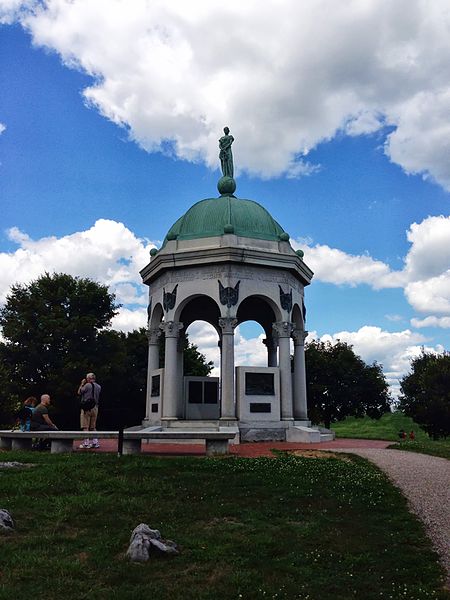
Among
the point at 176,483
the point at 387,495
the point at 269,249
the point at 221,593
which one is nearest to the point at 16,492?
the point at 176,483

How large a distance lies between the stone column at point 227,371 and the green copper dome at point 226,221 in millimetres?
4357

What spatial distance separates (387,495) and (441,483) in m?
2.21

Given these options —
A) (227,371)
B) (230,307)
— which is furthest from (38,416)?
(230,307)

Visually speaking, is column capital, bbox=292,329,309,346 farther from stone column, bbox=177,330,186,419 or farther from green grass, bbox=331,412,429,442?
green grass, bbox=331,412,429,442

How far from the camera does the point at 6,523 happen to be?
27.3ft

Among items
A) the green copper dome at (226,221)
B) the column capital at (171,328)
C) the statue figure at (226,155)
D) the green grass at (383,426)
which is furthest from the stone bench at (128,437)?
the green grass at (383,426)

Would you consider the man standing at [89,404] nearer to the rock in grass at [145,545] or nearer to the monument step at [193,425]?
the monument step at [193,425]

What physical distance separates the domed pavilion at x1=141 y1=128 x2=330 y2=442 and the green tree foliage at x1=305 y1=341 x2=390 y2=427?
835 inches

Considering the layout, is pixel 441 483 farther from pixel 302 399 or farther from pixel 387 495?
pixel 302 399

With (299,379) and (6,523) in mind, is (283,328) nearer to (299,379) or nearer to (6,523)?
(299,379)

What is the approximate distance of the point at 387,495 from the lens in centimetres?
1120

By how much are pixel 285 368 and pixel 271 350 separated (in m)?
5.64

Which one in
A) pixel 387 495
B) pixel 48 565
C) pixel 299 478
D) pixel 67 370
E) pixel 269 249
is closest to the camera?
pixel 48 565

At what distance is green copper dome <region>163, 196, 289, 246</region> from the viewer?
26264mm
